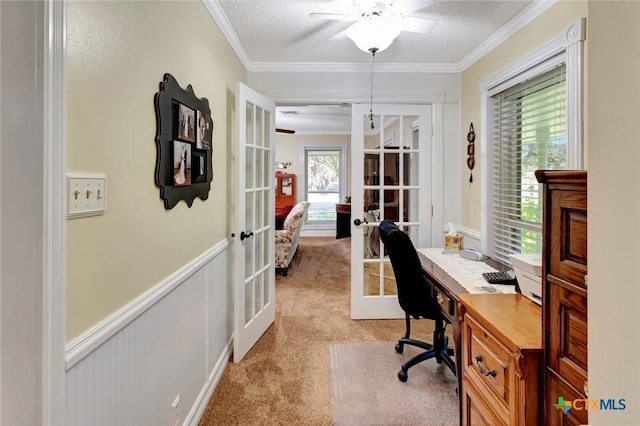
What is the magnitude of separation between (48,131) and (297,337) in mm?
2455

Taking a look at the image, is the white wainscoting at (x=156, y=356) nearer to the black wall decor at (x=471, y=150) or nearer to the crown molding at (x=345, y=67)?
the crown molding at (x=345, y=67)

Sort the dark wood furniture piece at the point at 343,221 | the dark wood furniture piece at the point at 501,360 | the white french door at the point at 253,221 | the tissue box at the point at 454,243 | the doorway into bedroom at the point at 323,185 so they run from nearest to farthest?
the dark wood furniture piece at the point at 501,360
the white french door at the point at 253,221
the tissue box at the point at 454,243
the dark wood furniture piece at the point at 343,221
the doorway into bedroom at the point at 323,185

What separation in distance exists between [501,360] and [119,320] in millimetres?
1271

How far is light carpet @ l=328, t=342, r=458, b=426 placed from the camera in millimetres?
1906

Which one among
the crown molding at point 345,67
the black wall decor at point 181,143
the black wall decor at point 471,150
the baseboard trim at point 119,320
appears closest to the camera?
the baseboard trim at point 119,320

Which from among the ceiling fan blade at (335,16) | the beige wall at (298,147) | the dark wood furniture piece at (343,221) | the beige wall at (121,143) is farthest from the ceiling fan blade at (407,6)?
the beige wall at (298,147)

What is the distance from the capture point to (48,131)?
79cm

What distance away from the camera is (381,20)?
6.61 ft

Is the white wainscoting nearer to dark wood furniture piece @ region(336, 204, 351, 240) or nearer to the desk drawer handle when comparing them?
the desk drawer handle

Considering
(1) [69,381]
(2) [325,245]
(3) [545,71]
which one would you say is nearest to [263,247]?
(1) [69,381]

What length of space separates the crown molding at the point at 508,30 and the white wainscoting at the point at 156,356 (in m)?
2.47

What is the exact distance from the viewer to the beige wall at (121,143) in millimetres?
918

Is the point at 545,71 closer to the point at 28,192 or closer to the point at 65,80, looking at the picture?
the point at 65,80

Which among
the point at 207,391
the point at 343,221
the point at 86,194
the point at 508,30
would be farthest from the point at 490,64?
the point at 343,221
